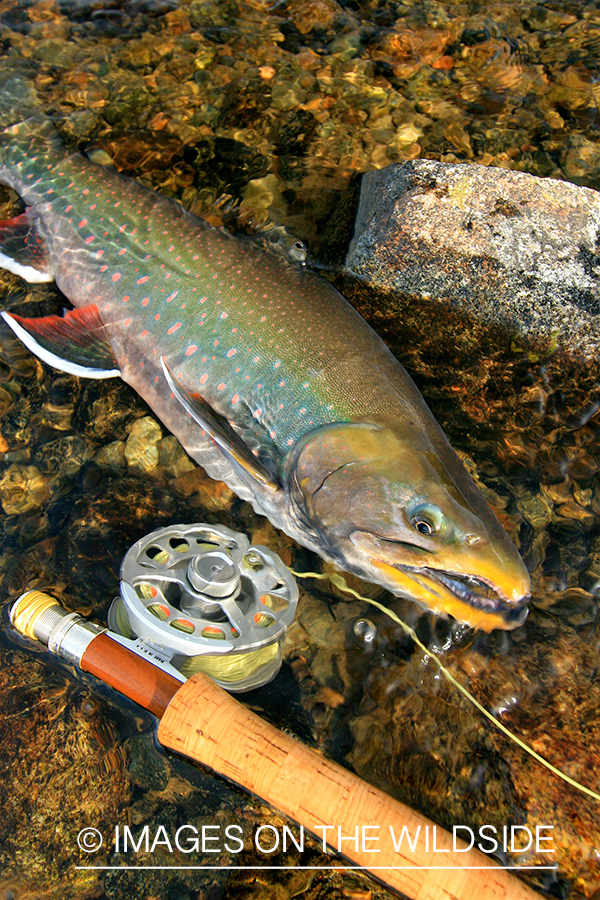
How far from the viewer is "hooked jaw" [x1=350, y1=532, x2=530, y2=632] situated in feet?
6.85

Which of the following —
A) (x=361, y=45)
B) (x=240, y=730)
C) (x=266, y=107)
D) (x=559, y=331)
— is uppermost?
(x=361, y=45)

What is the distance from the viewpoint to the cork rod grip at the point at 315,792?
5.90ft

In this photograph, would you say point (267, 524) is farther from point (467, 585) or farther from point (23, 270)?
point (23, 270)

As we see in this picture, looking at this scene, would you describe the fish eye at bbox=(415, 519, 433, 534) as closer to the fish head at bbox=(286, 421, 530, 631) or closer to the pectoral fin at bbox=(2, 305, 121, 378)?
the fish head at bbox=(286, 421, 530, 631)

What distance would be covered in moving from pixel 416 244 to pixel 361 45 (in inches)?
92.7

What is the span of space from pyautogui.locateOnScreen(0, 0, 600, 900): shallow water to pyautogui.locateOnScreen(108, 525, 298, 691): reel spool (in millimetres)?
251

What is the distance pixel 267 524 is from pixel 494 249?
192cm

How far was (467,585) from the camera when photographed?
7.22ft

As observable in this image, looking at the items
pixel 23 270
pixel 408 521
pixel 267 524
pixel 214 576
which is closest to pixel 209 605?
pixel 214 576

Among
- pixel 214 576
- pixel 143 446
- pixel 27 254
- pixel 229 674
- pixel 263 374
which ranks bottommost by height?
pixel 229 674

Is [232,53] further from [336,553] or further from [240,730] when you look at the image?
[240,730]

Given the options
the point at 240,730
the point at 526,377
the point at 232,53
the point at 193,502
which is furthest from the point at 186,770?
the point at 232,53

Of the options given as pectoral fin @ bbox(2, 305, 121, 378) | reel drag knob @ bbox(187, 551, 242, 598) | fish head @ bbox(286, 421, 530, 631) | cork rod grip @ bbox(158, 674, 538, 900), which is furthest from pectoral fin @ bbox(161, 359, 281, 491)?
cork rod grip @ bbox(158, 674, 538, 900)

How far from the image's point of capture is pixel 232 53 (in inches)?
173
